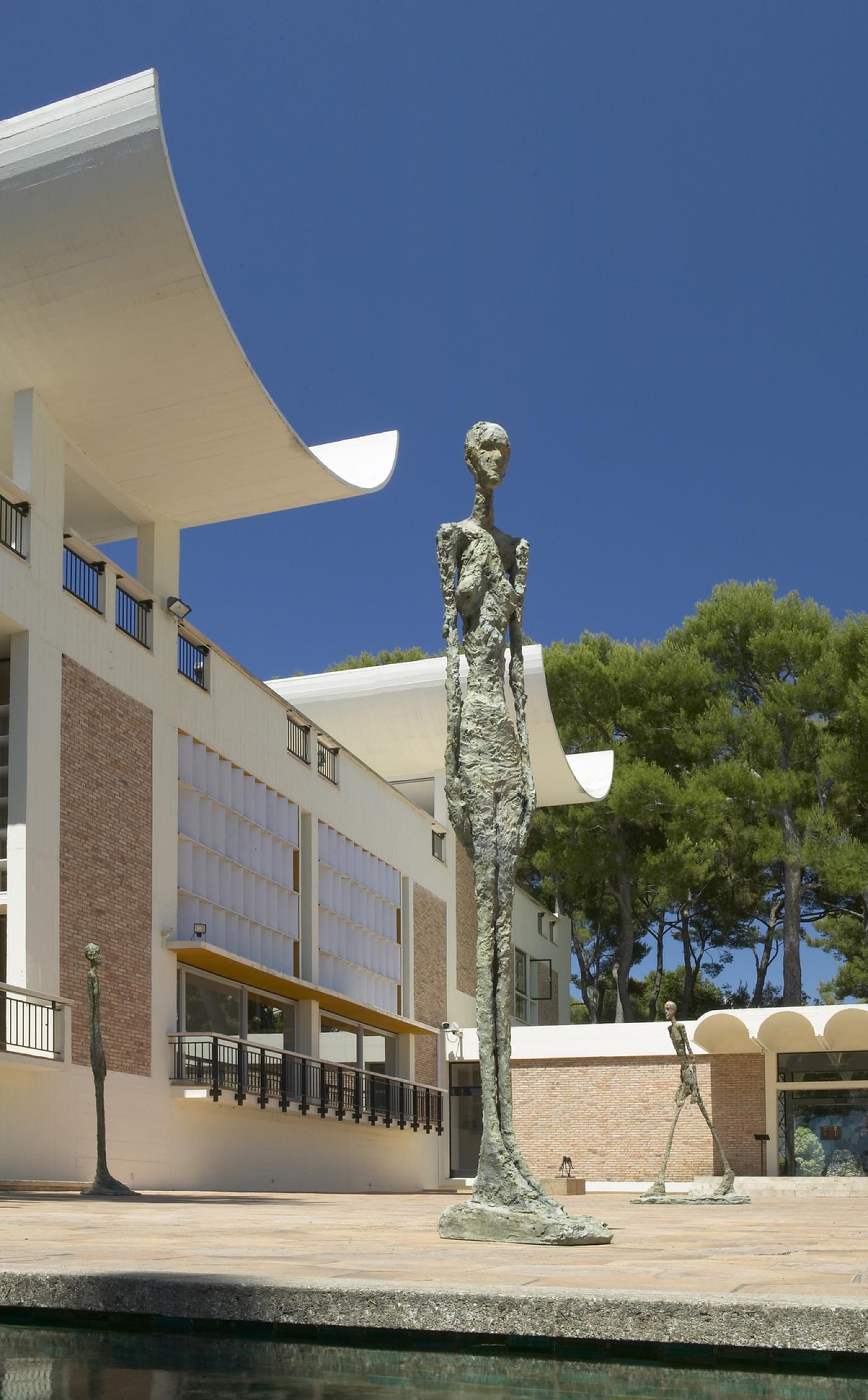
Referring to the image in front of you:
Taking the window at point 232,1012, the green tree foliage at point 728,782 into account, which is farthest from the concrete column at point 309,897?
the green tree foliage at point 728,782

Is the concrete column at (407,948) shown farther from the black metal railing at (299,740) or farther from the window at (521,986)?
the window at (521,986)

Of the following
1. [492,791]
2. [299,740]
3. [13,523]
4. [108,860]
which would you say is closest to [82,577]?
[13,523]

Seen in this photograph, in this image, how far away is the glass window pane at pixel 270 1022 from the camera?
2761cm

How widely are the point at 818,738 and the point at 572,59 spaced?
1026 inches

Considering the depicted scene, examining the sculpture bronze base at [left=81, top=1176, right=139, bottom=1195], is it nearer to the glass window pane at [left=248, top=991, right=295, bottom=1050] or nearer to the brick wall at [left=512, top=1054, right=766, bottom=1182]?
the glass window pane at [left=248, top=991, right=295, bottom=1050]

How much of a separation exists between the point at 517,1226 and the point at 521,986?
1415 inches

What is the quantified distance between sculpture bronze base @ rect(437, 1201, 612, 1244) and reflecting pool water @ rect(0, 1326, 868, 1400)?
2.82m

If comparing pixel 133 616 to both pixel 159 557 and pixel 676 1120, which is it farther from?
pixel 676 1120

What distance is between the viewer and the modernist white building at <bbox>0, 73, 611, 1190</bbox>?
1911 centimetres

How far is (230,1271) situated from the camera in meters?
4.92

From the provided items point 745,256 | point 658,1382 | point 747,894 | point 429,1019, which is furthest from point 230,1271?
point 745,256

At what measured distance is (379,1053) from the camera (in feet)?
114

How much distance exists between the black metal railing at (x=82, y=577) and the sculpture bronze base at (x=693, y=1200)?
10.9 m

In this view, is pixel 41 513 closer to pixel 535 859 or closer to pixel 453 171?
pixel 535 859
